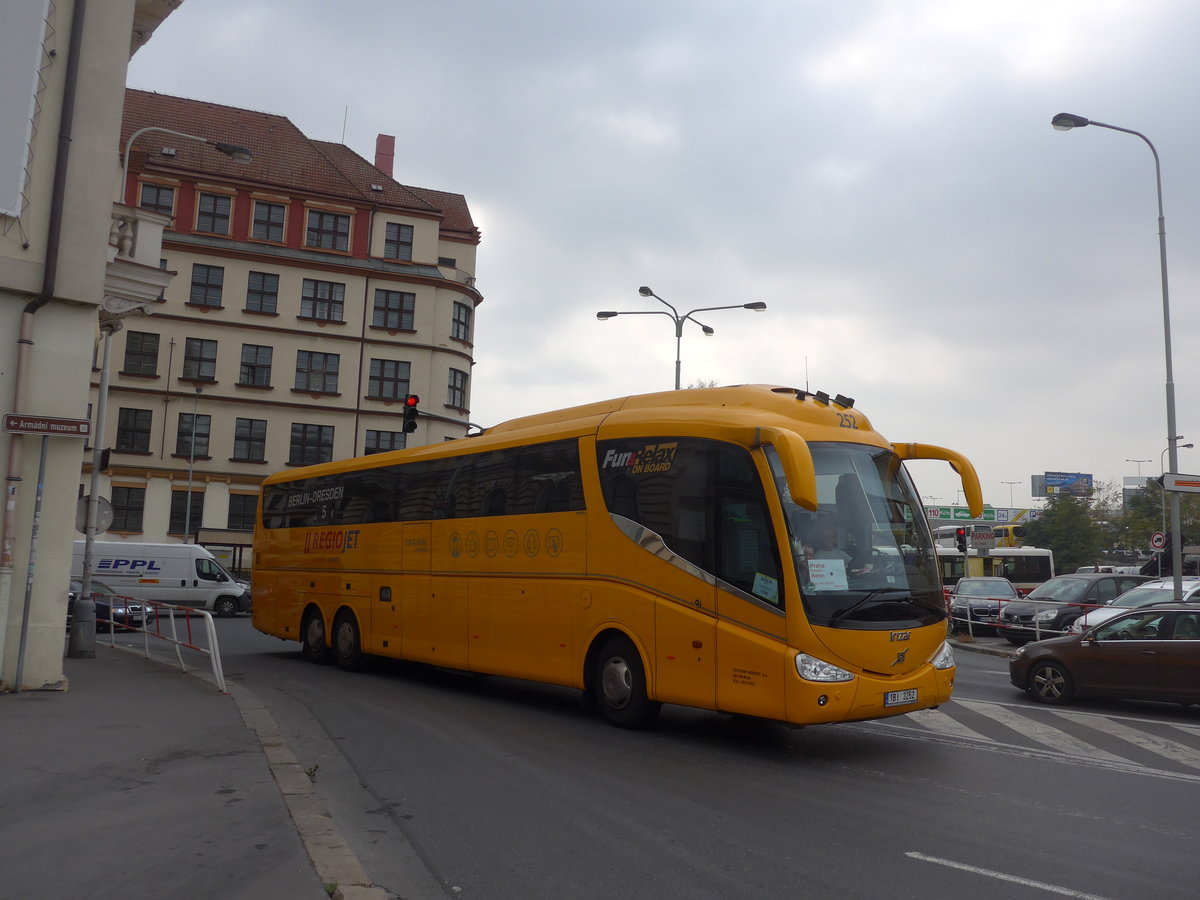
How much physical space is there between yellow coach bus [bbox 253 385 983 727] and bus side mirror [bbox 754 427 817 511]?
0.7 inches

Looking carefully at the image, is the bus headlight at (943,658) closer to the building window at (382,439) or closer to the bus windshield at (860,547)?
the bus windshield at (860,547)

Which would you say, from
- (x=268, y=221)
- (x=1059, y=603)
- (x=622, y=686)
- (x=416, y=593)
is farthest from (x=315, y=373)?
(x=622, y=686)

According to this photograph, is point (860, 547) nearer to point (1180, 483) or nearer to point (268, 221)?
point (1180, 483)

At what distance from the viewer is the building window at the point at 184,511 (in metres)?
48.0

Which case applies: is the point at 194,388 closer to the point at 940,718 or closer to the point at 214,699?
the point at 214,699

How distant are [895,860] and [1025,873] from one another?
0.72m

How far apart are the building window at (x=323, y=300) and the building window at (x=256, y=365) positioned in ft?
8.81

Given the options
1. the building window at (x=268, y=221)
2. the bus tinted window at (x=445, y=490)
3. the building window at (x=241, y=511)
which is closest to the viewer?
the bus tinted window at (x=445, y=490)

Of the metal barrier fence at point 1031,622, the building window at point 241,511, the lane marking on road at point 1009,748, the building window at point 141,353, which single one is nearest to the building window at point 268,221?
the building window at point 141,353

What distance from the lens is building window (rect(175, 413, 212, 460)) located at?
48.2m

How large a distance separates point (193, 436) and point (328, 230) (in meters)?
12.3

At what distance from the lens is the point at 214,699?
1209cm

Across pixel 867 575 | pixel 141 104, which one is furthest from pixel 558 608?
pixel 141 104

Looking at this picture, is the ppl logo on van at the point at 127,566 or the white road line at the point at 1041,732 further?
the ppl logo on van at the point at 127,566
